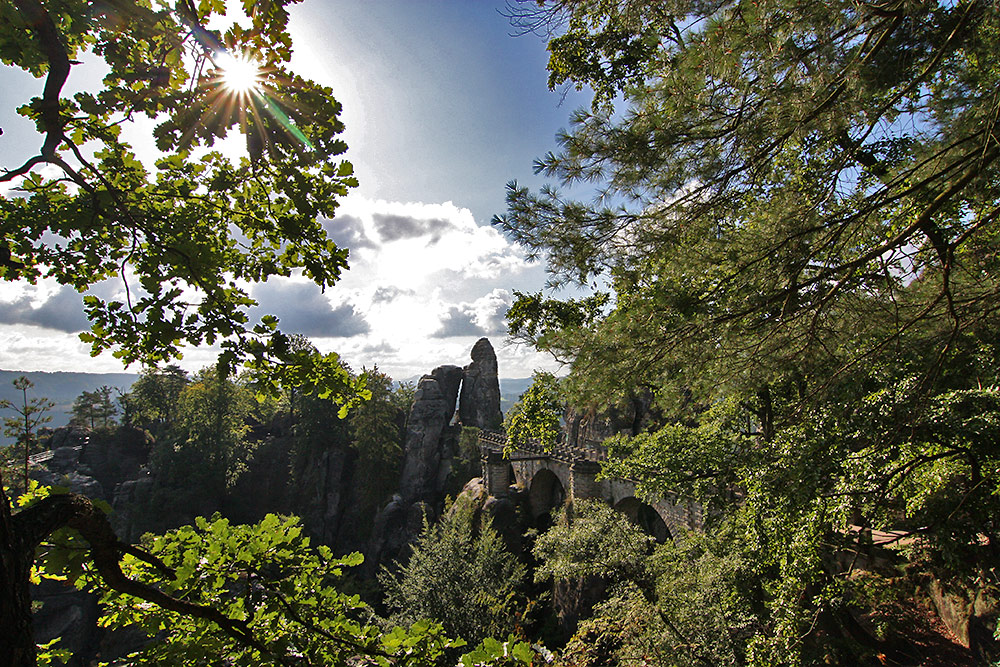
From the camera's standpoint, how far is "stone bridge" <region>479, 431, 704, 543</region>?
55.7 ft

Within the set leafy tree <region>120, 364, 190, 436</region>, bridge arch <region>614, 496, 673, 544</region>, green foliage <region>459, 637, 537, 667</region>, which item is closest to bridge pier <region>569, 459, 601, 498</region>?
bridge arch <region>614, 496, 673, 544</region>

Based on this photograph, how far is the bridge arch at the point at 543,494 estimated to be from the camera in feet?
84.2

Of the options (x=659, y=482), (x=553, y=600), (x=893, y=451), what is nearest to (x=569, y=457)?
(x=553, y=600)

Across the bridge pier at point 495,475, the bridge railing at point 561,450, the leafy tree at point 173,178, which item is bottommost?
the bridge pier at point 495,475

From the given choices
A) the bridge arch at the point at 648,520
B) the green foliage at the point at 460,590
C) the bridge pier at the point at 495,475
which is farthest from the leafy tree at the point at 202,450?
the bridge arch at the point at 648,520

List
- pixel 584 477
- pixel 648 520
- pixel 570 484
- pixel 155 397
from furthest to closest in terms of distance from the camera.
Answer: pixel 155 397 < pixel 648 520 < pixel 570 484 < pixel 584 477

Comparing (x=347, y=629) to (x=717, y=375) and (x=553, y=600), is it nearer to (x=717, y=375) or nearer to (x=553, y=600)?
(x=717, y=375)

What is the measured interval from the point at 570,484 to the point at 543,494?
5577mm

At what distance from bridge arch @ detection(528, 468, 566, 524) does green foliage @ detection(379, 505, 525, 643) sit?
8.06m

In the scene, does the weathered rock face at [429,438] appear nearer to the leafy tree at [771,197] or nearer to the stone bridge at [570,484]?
the stone bridge at [570,484]

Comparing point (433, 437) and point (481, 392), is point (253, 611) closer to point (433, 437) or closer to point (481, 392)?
point (433, 437)

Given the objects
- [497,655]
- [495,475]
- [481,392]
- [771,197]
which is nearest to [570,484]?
[495,475]

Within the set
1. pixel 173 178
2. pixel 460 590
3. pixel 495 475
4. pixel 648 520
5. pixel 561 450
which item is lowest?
pixel 460 590

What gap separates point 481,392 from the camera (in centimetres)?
3731
